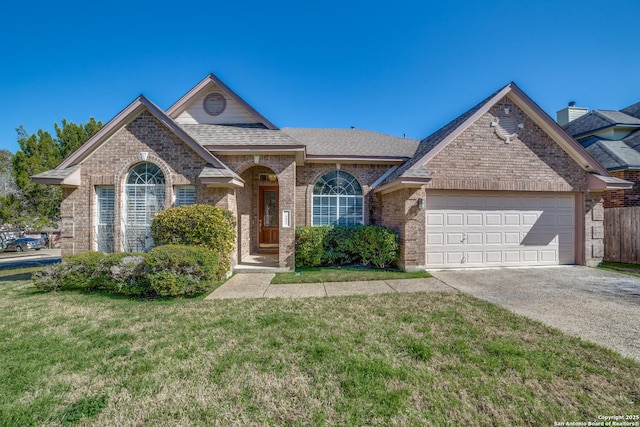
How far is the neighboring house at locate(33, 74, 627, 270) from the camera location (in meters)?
8.46

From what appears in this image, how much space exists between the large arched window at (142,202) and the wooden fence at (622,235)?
16108 mm

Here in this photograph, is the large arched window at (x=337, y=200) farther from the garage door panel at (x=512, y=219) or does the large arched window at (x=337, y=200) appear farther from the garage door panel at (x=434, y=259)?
the garage door panel at (x=512, y=219)

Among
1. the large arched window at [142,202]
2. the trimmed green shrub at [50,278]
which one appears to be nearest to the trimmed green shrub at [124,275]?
the trimmed green shrub at [50,278]

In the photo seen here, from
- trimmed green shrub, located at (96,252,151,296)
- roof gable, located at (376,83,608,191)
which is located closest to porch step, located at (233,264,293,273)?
trimmed green shrub, located at (96,252,151,296)

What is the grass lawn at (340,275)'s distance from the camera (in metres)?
7.62

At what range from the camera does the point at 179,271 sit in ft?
20.2

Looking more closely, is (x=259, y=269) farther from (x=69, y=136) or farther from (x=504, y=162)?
(x=69, y=136)

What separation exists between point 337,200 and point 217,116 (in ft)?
19.6

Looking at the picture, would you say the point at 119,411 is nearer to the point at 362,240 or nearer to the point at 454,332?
the point at 454,332

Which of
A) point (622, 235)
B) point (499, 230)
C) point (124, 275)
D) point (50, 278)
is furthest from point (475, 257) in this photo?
point (50, 278)

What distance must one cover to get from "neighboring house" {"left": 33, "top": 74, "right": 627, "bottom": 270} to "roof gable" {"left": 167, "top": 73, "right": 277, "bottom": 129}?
0.80 m

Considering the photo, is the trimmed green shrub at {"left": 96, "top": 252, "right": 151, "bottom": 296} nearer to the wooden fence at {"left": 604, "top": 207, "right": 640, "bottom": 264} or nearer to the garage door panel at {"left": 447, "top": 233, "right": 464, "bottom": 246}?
the garage door panel at {"left": 447, "top": 233, "right": 464, "bottom": 246}

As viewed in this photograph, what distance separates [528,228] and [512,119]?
3765 millimetres

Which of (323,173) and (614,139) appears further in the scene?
(614,139)
